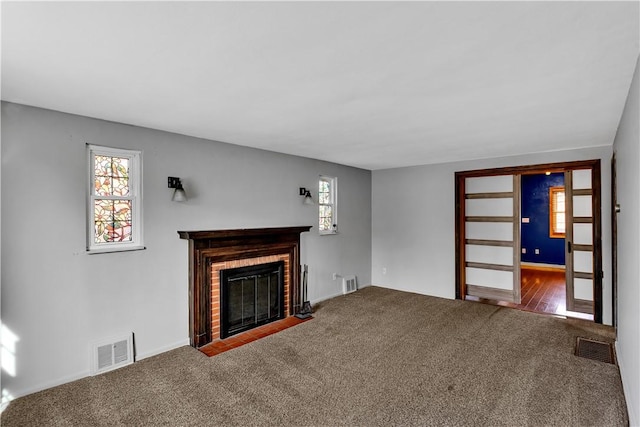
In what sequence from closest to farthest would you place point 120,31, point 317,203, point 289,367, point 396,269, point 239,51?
point 120,31, point 239,51, point 289,367, point 317,203, point 396,269

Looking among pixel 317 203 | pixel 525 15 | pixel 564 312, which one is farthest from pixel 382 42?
pixel 564 312

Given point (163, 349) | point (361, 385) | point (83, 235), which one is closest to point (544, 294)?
point (361, 385)

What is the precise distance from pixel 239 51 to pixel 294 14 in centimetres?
47

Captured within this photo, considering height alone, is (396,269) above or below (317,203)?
below

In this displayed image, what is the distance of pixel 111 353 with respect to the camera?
3092 millimetres

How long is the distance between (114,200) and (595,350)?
17.0 ft

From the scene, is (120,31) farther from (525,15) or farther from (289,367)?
(289,367)

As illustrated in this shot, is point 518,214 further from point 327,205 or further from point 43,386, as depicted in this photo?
point 43,386

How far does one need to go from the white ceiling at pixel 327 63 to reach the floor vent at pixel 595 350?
7.66 feet

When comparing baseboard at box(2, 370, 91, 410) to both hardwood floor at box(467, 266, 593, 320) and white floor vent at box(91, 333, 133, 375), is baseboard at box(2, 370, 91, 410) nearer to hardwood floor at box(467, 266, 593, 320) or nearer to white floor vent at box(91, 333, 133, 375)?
white floor vent at box(91, 333, 133, 375)

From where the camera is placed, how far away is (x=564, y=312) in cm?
476

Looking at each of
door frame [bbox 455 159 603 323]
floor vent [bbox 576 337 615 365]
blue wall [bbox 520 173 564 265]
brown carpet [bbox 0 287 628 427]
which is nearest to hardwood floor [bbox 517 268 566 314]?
blue wall [bbox 520 173 564 265]

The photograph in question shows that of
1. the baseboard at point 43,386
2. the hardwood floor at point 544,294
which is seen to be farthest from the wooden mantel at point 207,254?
the hardwood floor at point 544,294

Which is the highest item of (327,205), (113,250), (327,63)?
(327,63)
